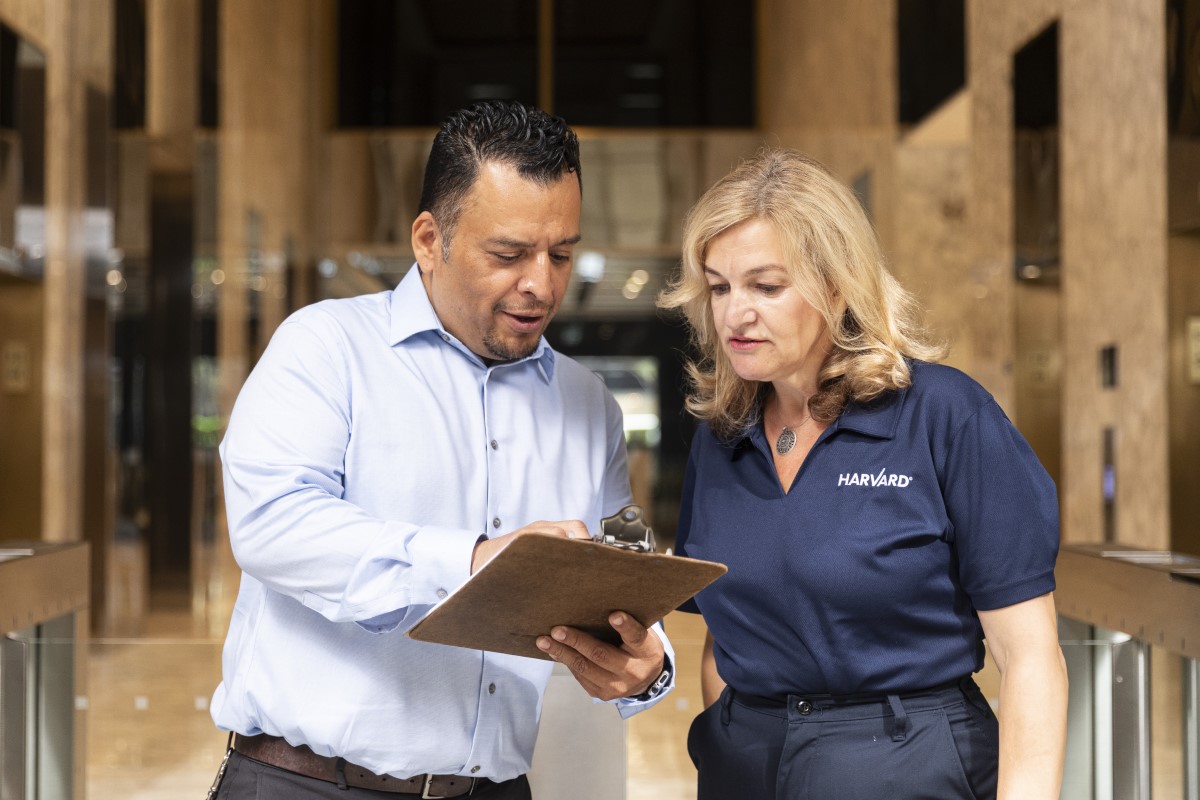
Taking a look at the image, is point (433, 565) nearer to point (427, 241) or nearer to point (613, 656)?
point (613, 656)

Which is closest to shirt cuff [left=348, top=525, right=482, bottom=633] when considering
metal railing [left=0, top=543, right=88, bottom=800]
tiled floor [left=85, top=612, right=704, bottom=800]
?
tiled floor [left=85, top=612, right=704, bottom=800]

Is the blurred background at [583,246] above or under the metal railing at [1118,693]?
above

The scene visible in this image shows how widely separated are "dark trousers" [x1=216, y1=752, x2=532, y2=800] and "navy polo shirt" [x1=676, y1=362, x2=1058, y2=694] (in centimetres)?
54

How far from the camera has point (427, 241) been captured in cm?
178

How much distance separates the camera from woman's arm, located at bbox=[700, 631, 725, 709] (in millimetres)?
1856

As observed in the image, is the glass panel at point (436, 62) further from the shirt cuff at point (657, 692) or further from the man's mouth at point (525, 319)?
the shirt cuff at point (657, 692)

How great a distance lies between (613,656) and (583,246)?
7879mm

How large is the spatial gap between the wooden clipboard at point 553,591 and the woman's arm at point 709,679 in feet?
1.37

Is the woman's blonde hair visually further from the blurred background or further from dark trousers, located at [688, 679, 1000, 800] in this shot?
dark trousers, located at [688, 679, 1000, 800]

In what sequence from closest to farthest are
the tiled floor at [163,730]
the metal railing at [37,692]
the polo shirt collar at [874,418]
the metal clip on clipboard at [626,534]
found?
the metal clip on clipboard at [626,534]
the polo shirt collar at [874,418]
the tiled floor at [163,730]
the metal railing at [37,692]

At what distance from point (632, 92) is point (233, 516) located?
8.82 meters

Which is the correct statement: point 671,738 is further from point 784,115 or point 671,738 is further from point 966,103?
point 784,115

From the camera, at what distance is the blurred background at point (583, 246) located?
248cm

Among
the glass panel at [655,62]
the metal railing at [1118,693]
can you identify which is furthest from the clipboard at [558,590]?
the glass panel at [655,62]
